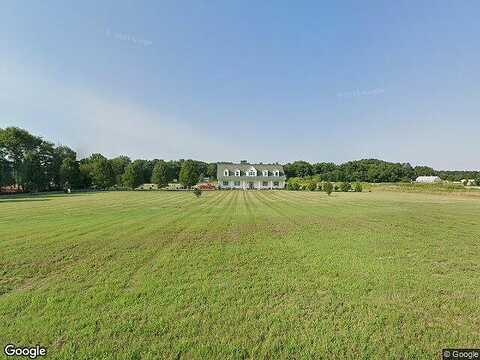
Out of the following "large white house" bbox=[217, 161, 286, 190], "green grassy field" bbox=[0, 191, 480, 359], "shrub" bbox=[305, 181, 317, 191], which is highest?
"large white house" bbox=[217, 161, 286, 190]

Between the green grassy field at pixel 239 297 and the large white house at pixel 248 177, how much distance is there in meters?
64.3

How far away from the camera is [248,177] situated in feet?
254

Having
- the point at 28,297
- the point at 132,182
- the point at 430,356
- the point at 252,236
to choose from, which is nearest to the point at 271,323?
the point at 430,356

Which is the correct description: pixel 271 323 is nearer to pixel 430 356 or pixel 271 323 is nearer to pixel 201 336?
pixel 201 336

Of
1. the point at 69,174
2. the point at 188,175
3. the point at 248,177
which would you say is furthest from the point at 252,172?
the point at 69,174

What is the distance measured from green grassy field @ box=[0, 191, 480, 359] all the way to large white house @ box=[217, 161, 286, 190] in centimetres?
6432

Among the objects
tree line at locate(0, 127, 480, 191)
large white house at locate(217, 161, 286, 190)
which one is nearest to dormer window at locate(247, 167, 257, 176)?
large white house at locate(217, 161, 286, 190)

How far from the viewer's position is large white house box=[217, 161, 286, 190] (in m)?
76.1

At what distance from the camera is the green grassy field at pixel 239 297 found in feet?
14.0

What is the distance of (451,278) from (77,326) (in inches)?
340

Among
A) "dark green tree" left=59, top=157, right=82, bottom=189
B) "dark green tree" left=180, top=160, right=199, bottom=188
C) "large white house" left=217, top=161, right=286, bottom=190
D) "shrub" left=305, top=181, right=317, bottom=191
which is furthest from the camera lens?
"large white house" left=217, top=161, right=286, bottom=190

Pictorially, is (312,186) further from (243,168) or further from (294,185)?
(243,168)

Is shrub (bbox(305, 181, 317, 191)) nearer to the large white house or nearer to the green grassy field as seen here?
the large white house

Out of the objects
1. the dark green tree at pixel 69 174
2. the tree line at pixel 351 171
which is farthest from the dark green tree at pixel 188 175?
the tree line at pixel 351 171
